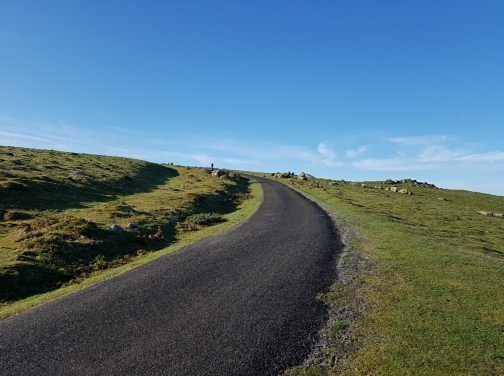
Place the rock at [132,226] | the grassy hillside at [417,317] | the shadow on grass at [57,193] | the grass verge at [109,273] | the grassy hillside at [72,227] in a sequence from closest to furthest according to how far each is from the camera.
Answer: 1. the grassy hillside at [417,317]
2. the grass verge at [109,273]
3. the grassy hillside at [72,227]
4. the rock at [132,226]
5. the shadow on grass at [57,193]

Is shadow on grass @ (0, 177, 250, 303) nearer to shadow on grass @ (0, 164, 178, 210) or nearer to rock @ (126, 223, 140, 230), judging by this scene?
rock @ (126, 223, 140, 230)

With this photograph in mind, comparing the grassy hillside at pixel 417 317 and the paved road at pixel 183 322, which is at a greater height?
the grassy hillside at pixel 417 317

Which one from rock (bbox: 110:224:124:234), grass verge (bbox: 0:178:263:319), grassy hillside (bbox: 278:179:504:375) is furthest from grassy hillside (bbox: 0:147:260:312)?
grassy hillside (bbox: 278:179:504:375)

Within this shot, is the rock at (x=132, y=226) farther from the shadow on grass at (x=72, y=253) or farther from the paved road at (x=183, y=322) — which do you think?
the paved road at (x=183, y=322)

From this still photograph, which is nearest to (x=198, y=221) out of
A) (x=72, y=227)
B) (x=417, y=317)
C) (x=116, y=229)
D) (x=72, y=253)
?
(x=116, y=229)

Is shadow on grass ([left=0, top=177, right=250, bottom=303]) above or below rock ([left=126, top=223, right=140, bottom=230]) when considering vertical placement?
below

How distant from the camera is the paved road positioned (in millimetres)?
10750

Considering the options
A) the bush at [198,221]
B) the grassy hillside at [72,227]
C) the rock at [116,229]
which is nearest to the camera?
the grassy hillside at [72,227]

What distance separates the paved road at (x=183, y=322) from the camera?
10750 mm

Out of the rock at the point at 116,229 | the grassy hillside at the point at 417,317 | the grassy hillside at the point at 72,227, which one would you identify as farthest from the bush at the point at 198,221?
the grassy hillside at the point at 417,317

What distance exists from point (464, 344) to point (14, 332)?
47.7 ft

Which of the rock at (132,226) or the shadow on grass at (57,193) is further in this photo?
the shadow on grass at (57,193)

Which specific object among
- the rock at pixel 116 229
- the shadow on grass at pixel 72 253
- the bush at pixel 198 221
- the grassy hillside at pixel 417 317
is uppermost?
the grassy hillside at pixel 417 317

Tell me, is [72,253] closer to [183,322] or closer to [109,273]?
[109,273]
